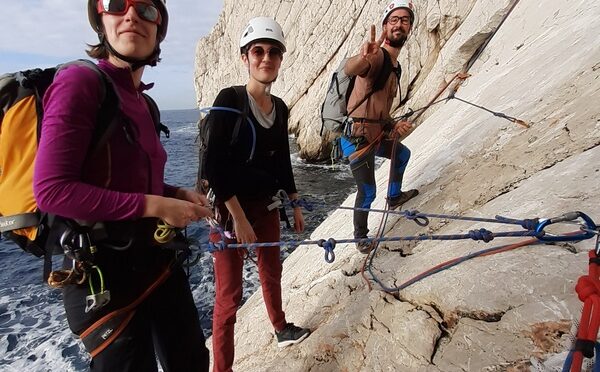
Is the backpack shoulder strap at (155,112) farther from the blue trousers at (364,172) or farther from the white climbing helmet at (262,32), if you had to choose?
the blue trousers at (364,172)

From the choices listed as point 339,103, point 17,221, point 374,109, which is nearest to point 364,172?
point 374,109

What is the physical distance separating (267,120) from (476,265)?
6.88ft

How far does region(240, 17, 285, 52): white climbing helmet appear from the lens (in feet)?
10.0

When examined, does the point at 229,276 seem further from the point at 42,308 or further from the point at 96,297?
the point at 42,308

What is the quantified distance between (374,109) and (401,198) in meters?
1.43

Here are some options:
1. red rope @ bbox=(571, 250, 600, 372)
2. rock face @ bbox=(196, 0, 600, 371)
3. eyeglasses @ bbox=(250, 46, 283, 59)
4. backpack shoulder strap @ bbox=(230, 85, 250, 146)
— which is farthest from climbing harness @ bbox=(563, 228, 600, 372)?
eyeglasses @ bbox=(250, 46, 283, 59)

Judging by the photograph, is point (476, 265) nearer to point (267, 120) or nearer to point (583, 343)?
point (583, 343)

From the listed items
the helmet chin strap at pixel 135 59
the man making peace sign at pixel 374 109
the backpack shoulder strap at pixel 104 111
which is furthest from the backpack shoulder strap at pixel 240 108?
the man making peace sign at pixel 374 109

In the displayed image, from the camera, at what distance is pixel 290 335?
3.60m

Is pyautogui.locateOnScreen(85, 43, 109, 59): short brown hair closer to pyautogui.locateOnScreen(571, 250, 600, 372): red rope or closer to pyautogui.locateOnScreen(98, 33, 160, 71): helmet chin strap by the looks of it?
pyautogui.locateOnScreen(98, 33, 160, 71): helmet chin strap

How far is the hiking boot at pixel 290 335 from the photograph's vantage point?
11.7 feet

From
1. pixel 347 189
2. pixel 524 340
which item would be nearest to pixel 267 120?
pixel 524 340

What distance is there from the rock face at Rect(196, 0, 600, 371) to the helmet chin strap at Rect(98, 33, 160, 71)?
2.63 metres

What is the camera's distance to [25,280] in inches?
428
